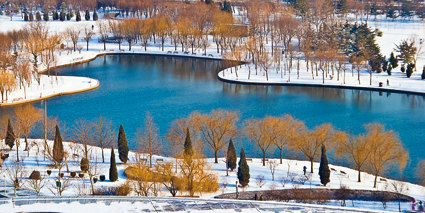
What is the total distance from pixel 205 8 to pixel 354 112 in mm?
37711

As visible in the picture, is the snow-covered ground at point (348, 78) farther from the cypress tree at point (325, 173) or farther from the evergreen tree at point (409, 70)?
the cypress tree at point (325, 173)

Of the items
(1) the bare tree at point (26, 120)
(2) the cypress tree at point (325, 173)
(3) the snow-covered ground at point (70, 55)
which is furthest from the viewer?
(3) the snow-covered ground at point (70, 55)

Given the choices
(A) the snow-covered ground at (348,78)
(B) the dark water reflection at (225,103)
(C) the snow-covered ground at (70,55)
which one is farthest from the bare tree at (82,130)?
(A) the snow-covered ground at (348,78)

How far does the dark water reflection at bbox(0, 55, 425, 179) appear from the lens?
36.9 meters

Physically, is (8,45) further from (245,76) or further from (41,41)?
(245,76)

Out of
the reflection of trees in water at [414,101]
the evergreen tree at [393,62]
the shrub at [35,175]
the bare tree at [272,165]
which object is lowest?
the bare tree at [272,165]

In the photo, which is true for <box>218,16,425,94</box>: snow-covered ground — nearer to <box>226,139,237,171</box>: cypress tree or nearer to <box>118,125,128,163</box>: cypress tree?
<box>226,139,237,171</box>: cypress tree

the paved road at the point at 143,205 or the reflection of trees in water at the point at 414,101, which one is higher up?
the reflection of trees in water at the point at 414,101

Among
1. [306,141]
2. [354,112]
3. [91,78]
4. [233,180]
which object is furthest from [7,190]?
→ [91,78]

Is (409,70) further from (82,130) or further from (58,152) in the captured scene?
(58,152)

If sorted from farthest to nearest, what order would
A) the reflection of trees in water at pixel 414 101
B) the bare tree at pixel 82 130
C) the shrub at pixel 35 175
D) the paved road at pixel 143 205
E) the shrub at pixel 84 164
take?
the reflection of trees in water at pixel 414 101 → the bare tree at pixel 82 130 → the shrub at pixel 84 164 → the shrub at pixel 35 175 → the paved road at pixel 143 205

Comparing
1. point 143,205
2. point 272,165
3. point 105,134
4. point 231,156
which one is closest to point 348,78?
point 272,165

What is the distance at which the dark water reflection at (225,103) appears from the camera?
121ft

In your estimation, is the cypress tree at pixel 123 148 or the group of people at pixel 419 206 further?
the cypress tree at pixel 123 148
